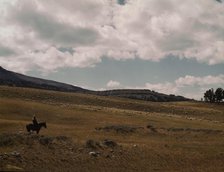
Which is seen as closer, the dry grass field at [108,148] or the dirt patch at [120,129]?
the dry grass field at [108,148]

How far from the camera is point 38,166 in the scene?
140ft

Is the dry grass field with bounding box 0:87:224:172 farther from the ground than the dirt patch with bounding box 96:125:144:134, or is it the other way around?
the dirt patch with bounding box 96:125:144:134

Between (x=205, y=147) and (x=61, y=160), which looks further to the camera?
(x=205, y=147)

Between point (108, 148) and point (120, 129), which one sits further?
point (120, 129)

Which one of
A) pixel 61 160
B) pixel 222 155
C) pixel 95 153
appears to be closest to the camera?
pixel 61 160

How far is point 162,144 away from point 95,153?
447 inches

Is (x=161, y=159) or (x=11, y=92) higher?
(x=11, y=92)

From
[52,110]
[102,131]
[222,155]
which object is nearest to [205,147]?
[222,155]

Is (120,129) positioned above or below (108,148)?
above

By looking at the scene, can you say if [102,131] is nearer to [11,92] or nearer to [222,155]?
[222,155]

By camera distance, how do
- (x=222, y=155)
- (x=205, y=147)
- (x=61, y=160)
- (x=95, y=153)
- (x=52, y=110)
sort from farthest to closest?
(x=52, y=110), (x=205, y=147), (x=222, y=155), (x=95, y=153), (x=61, y=160)

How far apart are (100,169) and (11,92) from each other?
8514cm

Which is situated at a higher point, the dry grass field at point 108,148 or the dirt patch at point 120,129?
the dirt patch at point 120,129

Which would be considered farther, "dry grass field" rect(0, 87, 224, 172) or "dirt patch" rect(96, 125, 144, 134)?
"dirt patch" rect(96, 125, 144, 134)
